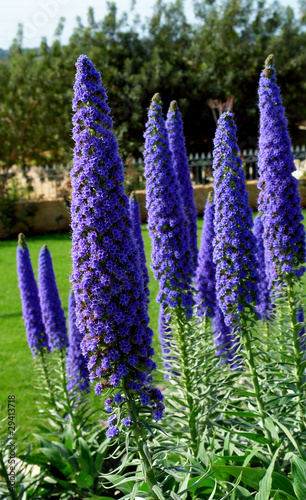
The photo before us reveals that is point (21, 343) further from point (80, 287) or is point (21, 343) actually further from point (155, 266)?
point (80, 287)

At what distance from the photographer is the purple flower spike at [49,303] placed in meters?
4.38

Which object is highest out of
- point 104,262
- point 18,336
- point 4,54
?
point 4,54

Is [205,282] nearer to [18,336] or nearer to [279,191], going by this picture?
[279,191]

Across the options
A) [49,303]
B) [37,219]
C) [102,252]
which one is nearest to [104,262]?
[102,252]

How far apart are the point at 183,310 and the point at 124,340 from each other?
1454 millimetres

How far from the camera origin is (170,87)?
2355 cm

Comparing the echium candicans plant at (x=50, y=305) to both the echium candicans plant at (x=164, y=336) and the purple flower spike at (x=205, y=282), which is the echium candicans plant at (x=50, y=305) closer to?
the echium candicans plant at (x=164, y=336)

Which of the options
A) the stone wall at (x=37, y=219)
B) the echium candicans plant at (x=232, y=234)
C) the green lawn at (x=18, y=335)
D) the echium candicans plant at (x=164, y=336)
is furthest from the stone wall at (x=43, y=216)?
the echium candicans plant at (x=232, y=234)

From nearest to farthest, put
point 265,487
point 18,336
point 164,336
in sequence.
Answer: point 265,487 < point 164,336 < point 18,336

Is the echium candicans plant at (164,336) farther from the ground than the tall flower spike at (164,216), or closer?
closer

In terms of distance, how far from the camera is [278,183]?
11.5 ft

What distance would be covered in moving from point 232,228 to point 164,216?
60cm

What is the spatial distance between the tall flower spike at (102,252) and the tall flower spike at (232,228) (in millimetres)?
959

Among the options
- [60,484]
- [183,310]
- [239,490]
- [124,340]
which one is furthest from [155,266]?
[60,484]
